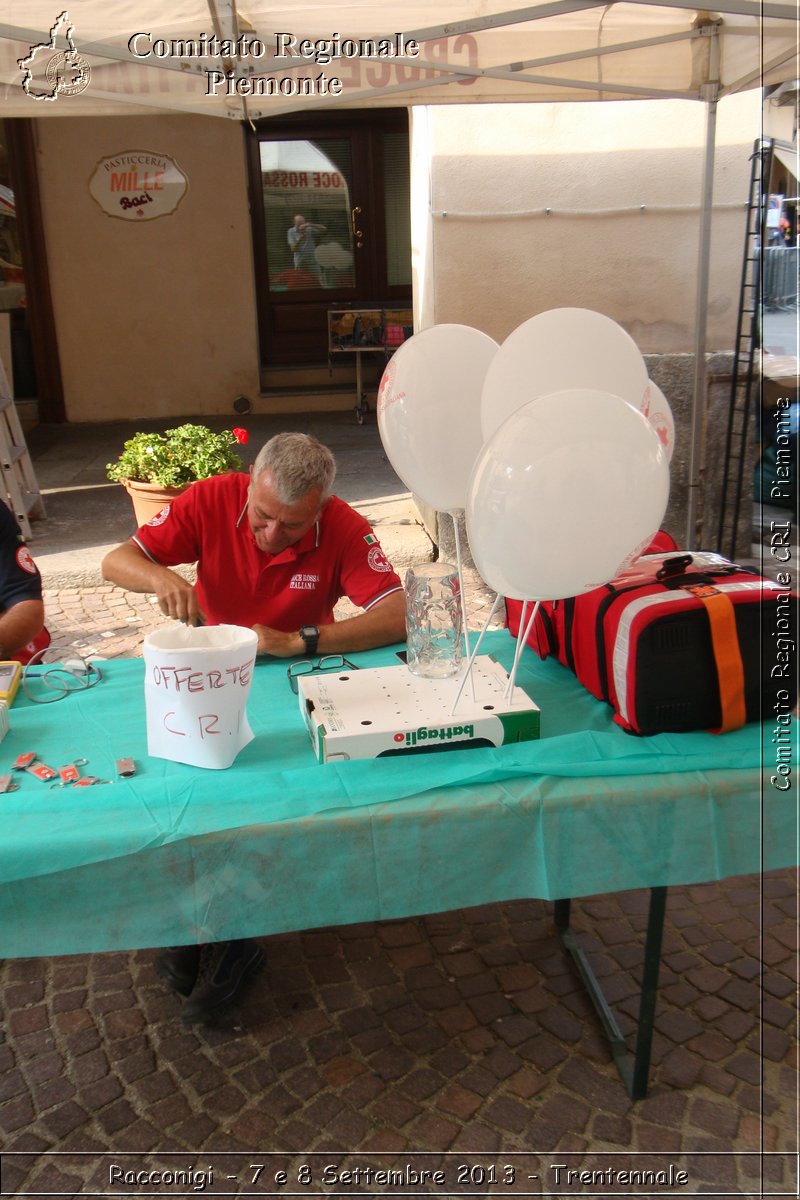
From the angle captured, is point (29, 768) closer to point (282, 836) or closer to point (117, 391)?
point (282, 836)

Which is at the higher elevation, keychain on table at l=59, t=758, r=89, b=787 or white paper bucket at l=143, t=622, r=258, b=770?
white paper bucket at l=143, t=622, r=258, b=770

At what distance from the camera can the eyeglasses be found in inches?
92.7

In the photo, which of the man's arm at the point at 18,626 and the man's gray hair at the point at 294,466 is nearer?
the man's gray hair at the point at 294,466

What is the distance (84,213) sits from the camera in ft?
30.5

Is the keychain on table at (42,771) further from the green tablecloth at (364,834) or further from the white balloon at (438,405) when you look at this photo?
the white balloon at (438,405)

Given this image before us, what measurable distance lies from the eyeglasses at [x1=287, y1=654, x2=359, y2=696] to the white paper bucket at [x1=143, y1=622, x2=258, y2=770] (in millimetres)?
451

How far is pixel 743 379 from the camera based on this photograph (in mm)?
5316

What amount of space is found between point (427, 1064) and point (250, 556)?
1.43 metres

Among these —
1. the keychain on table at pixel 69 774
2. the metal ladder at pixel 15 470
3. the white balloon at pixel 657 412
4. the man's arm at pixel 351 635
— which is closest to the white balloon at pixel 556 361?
the white balloon at pixel 657 412

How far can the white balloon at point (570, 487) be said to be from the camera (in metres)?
1.60

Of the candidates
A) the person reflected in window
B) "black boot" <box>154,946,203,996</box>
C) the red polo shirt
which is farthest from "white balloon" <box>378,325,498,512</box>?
the person reflected in window

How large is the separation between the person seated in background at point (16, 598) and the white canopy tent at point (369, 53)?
1.63 metres

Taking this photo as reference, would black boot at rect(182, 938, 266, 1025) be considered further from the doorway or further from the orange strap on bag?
the doorway

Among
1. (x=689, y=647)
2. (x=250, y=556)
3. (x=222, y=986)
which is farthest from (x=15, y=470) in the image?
(x=689, y=647)
